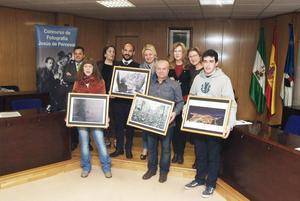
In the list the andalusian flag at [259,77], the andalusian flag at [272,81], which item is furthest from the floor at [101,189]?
the andalusian flag at [259,77]

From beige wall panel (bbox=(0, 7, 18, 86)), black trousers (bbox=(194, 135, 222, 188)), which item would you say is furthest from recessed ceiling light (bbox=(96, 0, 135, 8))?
black trousers (bbox=(194, 135, 222, 188))

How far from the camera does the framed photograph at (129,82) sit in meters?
3.53

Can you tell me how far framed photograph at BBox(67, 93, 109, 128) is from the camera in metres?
3.41

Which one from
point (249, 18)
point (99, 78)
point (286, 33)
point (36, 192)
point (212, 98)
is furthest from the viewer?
point (249, 18)

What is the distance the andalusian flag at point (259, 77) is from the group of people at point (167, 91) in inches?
140

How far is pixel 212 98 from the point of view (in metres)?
2.96

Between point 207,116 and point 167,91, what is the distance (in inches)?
20.7

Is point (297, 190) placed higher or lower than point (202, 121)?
lower

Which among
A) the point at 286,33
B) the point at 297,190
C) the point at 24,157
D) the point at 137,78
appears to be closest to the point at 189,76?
the point at 137,78

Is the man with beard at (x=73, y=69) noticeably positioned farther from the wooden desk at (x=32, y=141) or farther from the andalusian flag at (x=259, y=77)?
the andalusian flag at (x=259, y=77)

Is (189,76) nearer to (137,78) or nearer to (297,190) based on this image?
(137,78)

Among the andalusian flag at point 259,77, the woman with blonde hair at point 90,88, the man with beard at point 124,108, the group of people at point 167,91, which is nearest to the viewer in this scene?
the group of people at point 167,91

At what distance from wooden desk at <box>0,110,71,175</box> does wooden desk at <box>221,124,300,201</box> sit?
199 cm

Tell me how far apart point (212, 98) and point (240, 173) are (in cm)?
83
